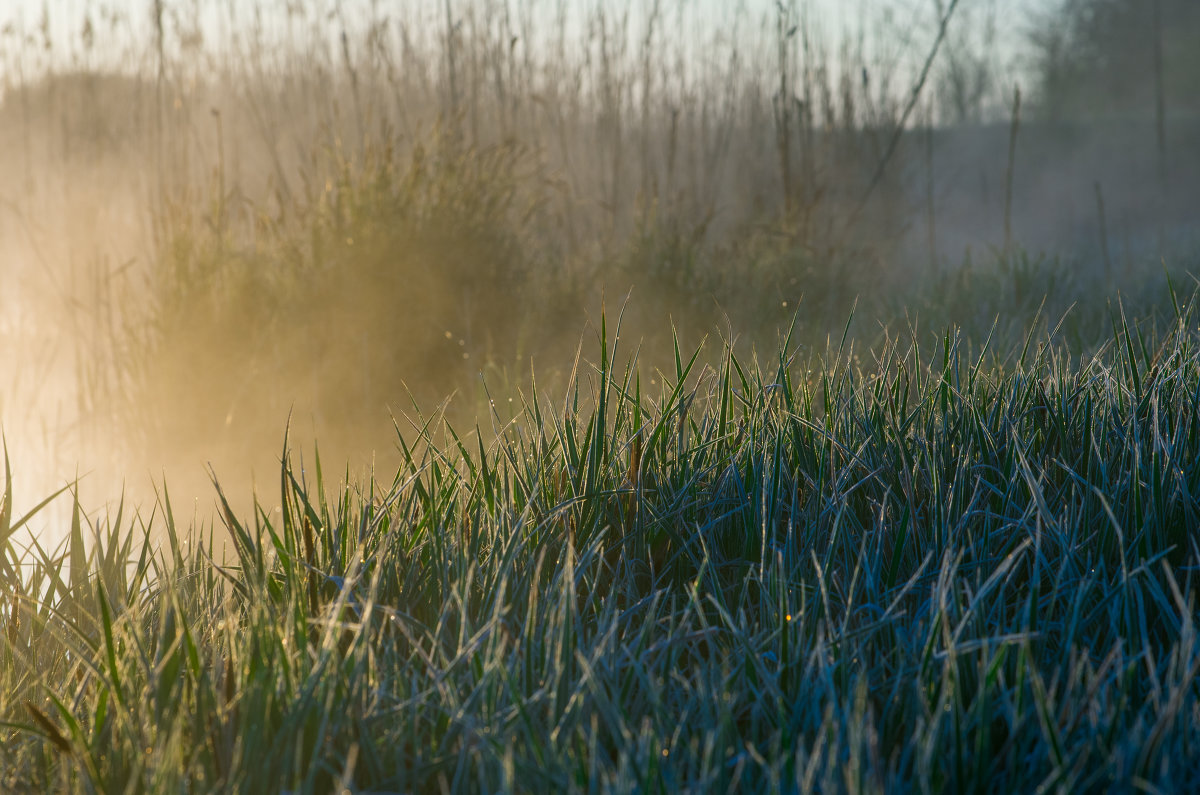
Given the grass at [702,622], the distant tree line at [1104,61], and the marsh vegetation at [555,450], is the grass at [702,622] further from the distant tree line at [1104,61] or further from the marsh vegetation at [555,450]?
the distant tree line at [1104,61]

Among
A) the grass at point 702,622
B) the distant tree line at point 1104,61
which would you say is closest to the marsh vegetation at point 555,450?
the grass at point 702,622

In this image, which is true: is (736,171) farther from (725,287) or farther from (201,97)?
(201,97)

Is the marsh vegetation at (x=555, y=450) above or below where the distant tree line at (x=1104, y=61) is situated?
below

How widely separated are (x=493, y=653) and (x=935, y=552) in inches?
25.4

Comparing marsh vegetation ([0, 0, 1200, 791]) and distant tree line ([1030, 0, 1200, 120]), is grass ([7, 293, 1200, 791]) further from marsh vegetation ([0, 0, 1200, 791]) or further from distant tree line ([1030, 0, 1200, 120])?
distant tree line ([1030, 0, 1200, 120])

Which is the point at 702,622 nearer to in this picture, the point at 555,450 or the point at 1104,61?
the point at 555,450

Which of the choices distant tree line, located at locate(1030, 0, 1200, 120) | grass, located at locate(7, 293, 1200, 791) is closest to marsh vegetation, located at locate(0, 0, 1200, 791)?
grass, located at locate(7, 293, 1200, 791)

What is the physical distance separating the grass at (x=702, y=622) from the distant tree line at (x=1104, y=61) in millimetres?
12661

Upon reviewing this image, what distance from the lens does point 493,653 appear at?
3.46 feet

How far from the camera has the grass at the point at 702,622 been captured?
91 centimetres

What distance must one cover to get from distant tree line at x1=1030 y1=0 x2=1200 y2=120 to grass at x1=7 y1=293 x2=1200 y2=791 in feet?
41.5

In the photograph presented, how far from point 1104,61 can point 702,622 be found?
14.8 m

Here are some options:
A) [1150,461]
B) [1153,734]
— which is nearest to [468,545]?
[1153,734]

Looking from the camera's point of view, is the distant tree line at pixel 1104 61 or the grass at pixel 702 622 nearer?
the grass at pixel 702 622
